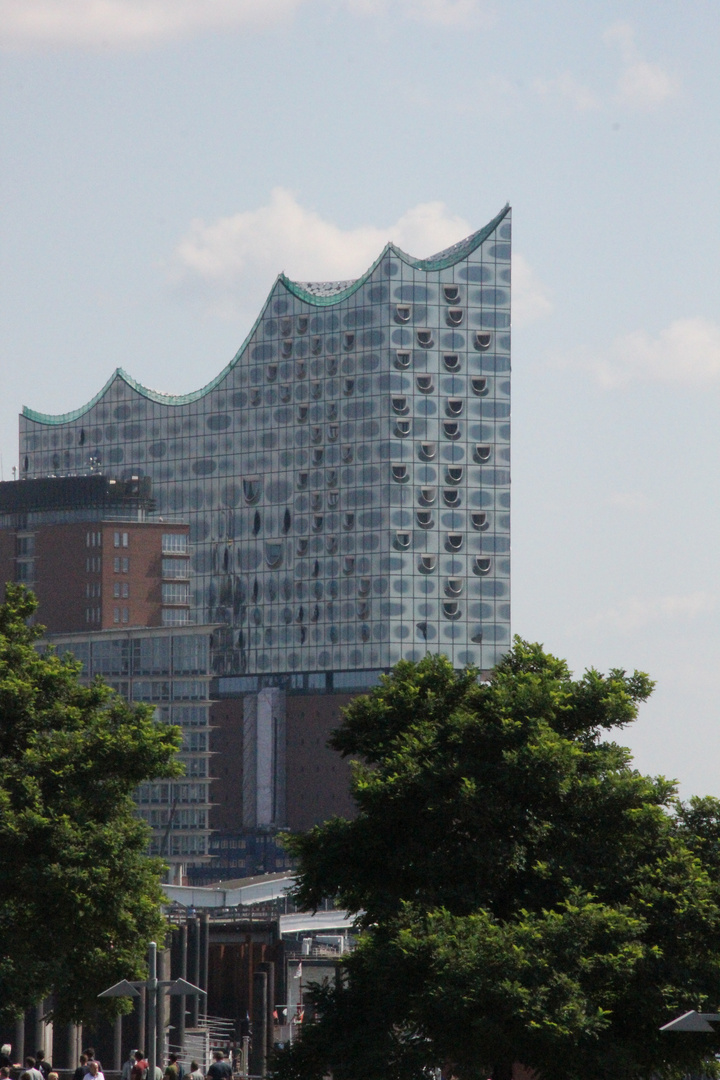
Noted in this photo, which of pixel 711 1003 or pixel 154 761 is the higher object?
pixel 154 761

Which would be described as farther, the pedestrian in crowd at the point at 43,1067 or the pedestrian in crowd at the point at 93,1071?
the pedestrian in crowd at the point at 43,1067

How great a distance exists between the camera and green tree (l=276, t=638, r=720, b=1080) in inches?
1813

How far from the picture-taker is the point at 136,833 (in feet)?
192

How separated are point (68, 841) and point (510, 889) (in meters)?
13.4

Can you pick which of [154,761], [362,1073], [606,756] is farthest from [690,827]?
[154,761]

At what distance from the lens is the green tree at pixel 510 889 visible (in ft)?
151

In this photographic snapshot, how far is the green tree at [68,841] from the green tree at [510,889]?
23.2 ft

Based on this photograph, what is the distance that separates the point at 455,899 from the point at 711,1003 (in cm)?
637

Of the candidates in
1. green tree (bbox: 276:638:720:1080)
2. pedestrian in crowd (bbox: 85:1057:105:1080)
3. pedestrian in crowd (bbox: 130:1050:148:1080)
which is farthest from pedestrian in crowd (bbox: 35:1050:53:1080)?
green tree (bbox: 276:638:720:1080)

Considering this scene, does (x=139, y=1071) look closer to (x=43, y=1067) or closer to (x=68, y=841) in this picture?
(x=43, y=1067)

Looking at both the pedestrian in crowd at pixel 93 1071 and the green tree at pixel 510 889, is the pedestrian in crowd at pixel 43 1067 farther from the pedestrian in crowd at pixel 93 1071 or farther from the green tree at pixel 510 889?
the green tree at pixel 510 889

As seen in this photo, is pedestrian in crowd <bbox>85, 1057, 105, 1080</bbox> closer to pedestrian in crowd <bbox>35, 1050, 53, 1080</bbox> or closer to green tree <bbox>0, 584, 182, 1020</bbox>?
pedestrian in crowd <bbox>35, 1050, 53, 1080</bbox>

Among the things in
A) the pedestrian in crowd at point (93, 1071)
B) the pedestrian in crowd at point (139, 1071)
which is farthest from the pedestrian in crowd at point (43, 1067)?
the pedestrian in crowd at point (139, 1071)

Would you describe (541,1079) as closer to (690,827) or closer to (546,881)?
(546,881)
